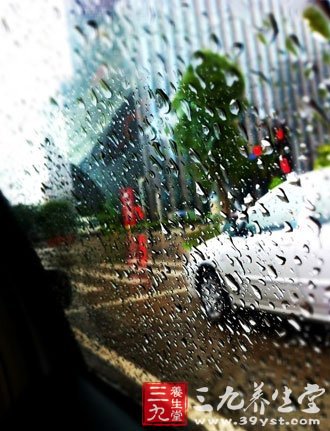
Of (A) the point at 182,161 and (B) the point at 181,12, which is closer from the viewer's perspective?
(B) the point at 181,12

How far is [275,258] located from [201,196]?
0.36 m

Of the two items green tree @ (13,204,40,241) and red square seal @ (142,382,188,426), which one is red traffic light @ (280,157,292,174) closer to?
red square seal @ (142,382,188,426)

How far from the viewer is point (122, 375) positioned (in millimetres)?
2195

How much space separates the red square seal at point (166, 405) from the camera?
68.8 inches

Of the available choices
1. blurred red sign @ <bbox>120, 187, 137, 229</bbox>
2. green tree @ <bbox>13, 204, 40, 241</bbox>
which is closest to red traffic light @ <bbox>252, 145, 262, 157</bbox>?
blurred red sign @ <bbox>120, 187, 137, 229</bbox>

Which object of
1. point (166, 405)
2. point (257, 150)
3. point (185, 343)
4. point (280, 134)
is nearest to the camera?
point (280, 134)

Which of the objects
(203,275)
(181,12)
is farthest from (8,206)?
(181,12)

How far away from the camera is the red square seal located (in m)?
1.75

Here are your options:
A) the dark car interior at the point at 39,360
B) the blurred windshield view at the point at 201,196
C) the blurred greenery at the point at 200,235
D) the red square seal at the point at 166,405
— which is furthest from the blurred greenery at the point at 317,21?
the dark car interior at the point at 39,360

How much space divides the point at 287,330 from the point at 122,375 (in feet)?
3.40

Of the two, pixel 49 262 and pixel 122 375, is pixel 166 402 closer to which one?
pixel 122 375

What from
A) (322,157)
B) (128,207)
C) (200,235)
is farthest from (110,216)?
(322,157)

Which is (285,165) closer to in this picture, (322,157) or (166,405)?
(322,157)

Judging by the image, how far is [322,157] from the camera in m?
1.13
